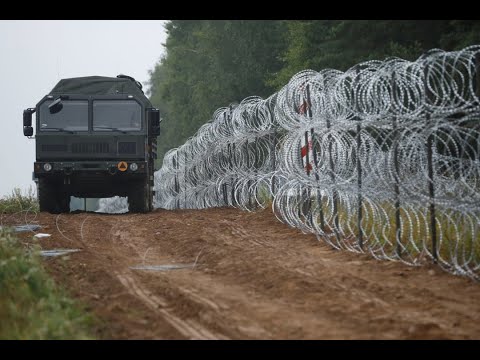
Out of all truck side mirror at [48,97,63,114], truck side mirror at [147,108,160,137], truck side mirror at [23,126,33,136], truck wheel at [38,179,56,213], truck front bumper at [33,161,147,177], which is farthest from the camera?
truck wheel at [38,179,56,213]

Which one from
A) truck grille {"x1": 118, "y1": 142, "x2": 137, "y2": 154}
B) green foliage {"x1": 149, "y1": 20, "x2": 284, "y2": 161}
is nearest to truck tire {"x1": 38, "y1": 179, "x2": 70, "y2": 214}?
truck grille {"x1": 118, "y1": 142, "x2": 137, "y2": 154}

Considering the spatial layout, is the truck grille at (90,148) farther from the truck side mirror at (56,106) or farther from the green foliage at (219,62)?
the green foliage at (219,62)

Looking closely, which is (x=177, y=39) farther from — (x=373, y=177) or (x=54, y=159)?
(x=373, y=177)

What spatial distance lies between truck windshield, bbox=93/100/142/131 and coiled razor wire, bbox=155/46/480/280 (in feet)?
9.21

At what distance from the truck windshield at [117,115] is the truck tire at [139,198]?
5.21 feet

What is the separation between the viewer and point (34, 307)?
695cm

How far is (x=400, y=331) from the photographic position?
20.8 ft

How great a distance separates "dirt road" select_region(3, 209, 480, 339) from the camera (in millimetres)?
6473

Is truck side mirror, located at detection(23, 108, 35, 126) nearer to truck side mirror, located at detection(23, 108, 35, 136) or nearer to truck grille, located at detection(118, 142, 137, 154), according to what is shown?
truck side mirror, located at detection(23, 108, 35, 136)

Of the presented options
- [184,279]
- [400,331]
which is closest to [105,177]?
[184,279]

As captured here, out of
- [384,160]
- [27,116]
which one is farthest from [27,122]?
[384,160]

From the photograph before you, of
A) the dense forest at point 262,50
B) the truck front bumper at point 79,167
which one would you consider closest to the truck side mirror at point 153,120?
the truck front bumper at point 79,167

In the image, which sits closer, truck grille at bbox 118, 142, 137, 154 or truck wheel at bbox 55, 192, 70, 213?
truck grille at bbox 118, 142, 137, 154
